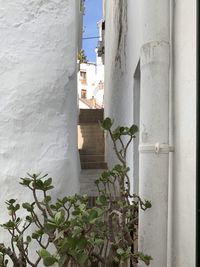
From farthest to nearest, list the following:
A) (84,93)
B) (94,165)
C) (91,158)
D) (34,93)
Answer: (84,93) < (91,158) < (94,165) < (34,93)

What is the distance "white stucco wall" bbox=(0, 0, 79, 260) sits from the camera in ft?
11.2

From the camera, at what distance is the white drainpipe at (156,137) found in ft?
7.52

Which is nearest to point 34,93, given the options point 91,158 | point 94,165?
point 94,165

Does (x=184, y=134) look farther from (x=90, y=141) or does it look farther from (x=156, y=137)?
(x=90, y=141)

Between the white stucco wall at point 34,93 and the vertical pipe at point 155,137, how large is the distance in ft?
4.34

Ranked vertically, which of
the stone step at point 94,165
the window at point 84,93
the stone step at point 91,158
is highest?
the window at point 84,93

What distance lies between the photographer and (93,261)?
2.41m

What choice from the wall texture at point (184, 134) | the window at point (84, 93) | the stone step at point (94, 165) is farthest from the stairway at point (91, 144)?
the window at point (84, 93)

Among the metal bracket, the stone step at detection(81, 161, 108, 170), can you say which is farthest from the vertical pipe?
the stone step at detection(81, 161, 108, 170)

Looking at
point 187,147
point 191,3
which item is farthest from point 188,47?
point 187,147

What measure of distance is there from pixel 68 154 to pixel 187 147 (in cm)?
183

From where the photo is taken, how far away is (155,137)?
231cm

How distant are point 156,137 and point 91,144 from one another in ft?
28.2

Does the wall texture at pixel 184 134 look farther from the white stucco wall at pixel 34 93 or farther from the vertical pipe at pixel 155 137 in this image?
the white stucco wall at pixel 34 93
